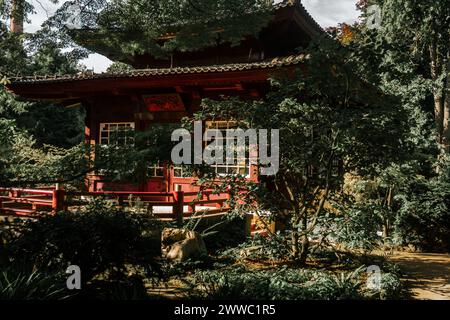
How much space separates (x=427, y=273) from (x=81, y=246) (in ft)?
20.6

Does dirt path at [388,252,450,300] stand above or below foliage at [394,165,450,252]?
below

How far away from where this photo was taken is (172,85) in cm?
1159

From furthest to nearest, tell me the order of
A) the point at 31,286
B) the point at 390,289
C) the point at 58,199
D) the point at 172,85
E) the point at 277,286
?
the point at 172,85 < the point at 58,199 < the point at 390,289 < the point at 277,286 < the point at 31,286

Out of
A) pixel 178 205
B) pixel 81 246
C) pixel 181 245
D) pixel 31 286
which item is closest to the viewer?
pixel 31 286

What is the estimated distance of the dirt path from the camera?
236 inches

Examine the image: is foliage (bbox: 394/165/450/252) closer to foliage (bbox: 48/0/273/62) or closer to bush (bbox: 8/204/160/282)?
foliage (bbox: 48/0/273/62)

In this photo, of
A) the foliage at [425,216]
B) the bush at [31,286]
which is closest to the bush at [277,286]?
the bush at [31,286]

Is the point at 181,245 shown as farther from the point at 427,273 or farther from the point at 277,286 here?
the point at 427,273

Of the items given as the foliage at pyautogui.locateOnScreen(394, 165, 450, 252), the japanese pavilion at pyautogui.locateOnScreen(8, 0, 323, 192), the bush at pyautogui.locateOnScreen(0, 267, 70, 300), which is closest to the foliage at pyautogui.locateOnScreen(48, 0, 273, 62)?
the japanese pavilion at pyautogui.locateOnScreen(8, 0, 323, 192)

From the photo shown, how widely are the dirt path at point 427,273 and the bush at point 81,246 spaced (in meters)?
4.22

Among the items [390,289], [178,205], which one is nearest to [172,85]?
[178,205]

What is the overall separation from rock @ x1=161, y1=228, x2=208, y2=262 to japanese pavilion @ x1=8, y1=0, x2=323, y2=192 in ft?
9.23
